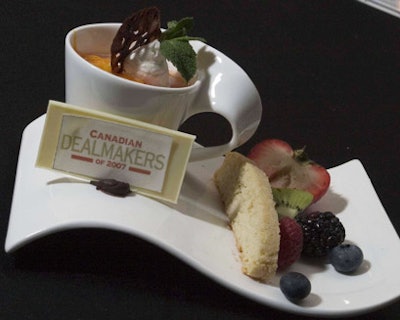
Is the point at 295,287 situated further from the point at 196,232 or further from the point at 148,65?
the point at 148,65

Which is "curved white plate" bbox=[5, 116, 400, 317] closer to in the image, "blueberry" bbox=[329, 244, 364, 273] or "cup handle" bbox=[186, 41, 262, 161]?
"blueberry" bbox=[329, 244, 364, 273]

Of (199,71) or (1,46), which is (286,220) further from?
(1,46)

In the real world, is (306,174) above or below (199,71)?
below

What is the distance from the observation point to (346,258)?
3.05 feet

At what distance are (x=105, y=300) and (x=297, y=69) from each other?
1.01m

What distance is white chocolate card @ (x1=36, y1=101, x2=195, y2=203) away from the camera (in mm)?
882

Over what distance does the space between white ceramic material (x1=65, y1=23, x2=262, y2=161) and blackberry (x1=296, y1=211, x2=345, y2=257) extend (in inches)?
5.8

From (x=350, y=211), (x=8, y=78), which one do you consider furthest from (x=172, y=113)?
(x=8, y=78)

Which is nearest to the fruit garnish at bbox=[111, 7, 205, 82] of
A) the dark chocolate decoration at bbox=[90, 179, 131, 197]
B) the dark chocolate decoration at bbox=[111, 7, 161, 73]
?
the dark chocolate decoration at bbox=[111, 7, 161, 73]

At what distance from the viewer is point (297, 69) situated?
1696 mm

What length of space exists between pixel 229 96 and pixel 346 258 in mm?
264

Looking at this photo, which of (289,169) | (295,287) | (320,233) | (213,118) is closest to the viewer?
(295,287)

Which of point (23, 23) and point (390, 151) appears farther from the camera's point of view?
point (23, 23)

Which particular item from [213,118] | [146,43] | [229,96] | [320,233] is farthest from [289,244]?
[213,118]
